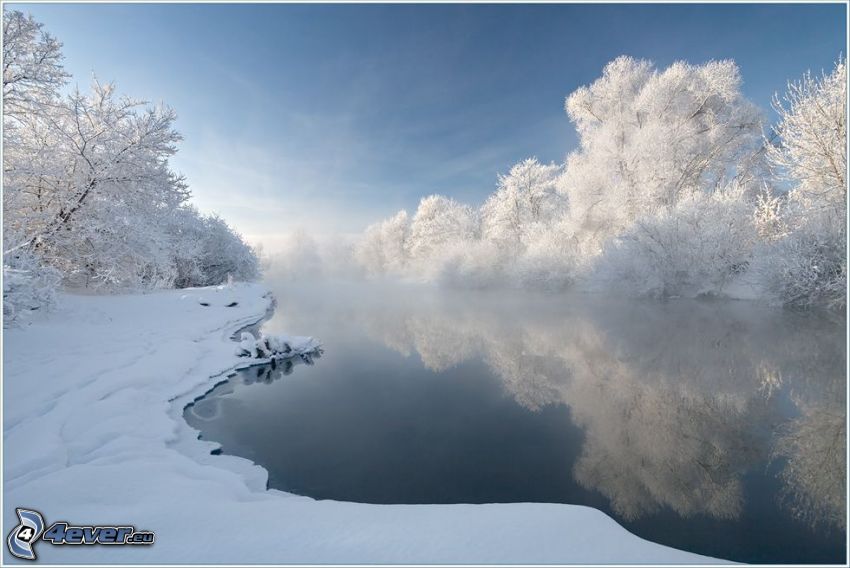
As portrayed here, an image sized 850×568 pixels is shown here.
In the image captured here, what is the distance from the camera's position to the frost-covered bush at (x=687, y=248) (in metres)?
16.7

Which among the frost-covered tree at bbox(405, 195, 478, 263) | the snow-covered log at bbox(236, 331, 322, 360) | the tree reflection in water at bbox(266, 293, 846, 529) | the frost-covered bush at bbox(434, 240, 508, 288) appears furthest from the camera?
the frost-covered tree at bbox(405, 195, 478, 263)

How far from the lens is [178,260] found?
2338 cm

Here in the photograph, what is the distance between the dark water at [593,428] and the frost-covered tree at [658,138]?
1290 centimetres

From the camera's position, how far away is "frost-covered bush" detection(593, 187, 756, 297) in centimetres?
1672

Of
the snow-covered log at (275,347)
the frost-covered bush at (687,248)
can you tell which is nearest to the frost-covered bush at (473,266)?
the frost-covered bush at (687,248)

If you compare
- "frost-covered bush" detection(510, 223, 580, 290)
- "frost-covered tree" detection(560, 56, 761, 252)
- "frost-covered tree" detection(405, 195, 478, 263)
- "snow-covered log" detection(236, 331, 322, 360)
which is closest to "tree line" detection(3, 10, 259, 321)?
"snow-covered log" detection(236, 331, 322, 360)

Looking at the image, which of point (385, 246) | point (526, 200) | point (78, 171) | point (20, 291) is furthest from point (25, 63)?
point (385, 246)

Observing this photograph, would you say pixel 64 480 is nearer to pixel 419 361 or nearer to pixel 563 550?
pixel 563 550

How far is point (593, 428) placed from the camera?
5.61 meters

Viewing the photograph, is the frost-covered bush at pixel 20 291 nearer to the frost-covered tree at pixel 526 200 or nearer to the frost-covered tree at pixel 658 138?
the frost-covered tree at pixel 658 138

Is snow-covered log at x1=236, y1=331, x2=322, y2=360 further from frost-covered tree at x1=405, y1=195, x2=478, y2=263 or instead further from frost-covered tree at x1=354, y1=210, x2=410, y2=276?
frost-covered tree at x1=354, y1=210, x2=410, y2=276

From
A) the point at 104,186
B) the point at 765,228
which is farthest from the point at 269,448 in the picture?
the point at 765,228

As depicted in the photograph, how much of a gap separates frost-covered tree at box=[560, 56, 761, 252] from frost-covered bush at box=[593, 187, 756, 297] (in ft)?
6.31

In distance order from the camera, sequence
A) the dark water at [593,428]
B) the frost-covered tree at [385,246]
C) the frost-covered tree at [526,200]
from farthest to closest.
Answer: the frost-covered tree at [385,246]
the frost-covered tree at [526,200]
the dark water at [593,428]
